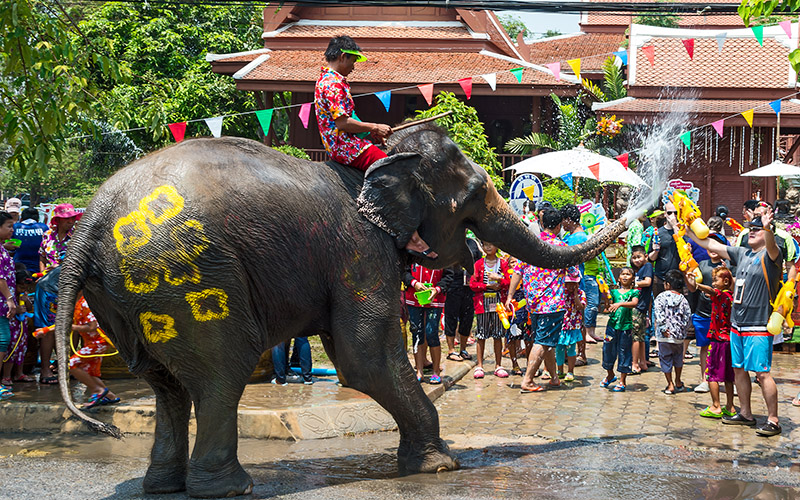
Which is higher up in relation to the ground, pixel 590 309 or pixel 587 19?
pixel 587 19

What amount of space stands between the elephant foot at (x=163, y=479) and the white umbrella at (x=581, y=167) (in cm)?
781

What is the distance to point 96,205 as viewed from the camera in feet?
16.9

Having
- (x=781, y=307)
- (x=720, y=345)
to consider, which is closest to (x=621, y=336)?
(x=720, y=345)

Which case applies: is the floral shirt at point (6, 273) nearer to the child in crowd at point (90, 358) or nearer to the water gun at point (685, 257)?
the child in crowd at point (90, 358)

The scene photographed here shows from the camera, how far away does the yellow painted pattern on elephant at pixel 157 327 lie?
199 inches

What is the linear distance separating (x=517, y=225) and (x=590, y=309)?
19.7 ft

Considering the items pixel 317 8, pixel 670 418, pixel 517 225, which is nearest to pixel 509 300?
pixel 670 418

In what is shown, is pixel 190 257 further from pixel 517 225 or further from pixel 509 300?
pixel 509 300

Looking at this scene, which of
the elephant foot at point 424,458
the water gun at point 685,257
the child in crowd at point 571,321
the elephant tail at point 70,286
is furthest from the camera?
the child in crowd at point 571,321

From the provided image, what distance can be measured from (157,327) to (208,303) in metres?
0.31

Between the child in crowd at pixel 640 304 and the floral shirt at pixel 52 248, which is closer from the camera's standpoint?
the floral shirt at pixel 52 248

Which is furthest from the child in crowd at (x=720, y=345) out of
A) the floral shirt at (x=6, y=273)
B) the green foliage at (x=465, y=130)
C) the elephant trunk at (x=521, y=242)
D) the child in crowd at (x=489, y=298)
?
the green foliage at (x=465, y=130)

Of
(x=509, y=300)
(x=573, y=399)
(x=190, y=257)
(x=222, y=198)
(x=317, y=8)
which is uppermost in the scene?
(x=317, y=8)

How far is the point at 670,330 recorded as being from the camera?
9320mm
